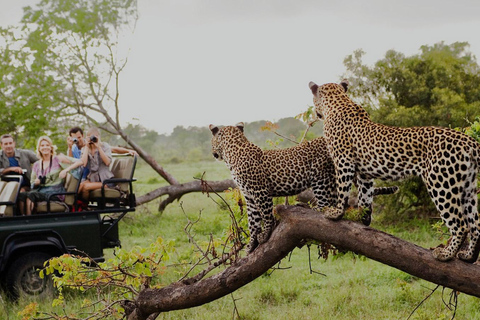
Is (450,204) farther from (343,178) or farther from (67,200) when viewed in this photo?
(67,200)

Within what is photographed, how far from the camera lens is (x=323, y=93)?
3.98 metres

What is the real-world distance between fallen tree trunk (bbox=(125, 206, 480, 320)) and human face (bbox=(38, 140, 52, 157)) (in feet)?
11.6

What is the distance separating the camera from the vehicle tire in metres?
7.32

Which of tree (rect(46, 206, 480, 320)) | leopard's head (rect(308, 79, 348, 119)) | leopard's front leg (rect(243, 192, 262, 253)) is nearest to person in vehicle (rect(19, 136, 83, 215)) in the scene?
tree (rect(46, 206, 480, 320))

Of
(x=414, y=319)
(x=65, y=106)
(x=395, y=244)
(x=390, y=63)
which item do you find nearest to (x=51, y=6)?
(x=65, y=106)

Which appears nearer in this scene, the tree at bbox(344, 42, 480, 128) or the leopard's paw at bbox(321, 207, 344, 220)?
the leopard's paw at bbox(321, 207, 344, 220)

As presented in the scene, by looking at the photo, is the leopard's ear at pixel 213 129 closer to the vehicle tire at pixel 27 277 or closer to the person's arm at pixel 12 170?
the vehicle tire at pixel 27 277

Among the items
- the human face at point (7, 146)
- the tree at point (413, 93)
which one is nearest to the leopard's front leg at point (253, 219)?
the human face at point (7, 146)

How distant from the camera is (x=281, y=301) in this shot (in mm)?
7688

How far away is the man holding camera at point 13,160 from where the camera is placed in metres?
8.28

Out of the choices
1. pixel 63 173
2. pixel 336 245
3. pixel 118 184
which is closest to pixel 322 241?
pixel 336 245

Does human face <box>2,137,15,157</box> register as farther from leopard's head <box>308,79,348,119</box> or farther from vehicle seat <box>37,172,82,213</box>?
leopard's head <box>308,79,348,119</box>

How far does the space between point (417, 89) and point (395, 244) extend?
9349 mm

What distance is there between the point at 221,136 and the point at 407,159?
1.44 metres
